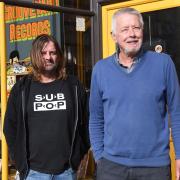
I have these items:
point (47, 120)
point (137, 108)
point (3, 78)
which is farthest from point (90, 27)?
point (137, 108)

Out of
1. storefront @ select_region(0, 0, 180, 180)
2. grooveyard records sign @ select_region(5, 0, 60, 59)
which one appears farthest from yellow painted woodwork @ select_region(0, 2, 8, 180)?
grooveyard records sign @ select_region(5, 0, 60, 59)

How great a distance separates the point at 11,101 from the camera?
3170 millimetres

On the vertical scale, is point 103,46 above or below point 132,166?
above

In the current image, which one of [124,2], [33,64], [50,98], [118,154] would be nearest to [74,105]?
[50,98]

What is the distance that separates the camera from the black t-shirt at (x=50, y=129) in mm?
3014

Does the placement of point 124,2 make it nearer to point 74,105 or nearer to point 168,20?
point 168,20

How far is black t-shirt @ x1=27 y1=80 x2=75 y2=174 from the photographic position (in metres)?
3.01

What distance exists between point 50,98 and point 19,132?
32 cm

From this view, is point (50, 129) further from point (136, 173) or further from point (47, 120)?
point (136, 173)

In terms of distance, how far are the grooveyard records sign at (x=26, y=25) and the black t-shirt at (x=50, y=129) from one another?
2638 millimetres

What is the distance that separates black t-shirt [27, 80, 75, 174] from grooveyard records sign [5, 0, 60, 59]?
2.64 meters

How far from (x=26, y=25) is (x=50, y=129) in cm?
318

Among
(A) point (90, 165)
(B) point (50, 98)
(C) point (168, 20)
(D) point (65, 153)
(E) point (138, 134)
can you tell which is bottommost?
(A) point (90, 165)

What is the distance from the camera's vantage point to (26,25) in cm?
593
